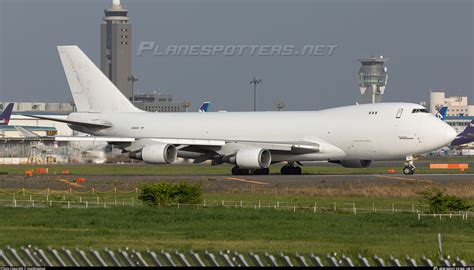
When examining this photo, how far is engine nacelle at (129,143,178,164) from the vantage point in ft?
223

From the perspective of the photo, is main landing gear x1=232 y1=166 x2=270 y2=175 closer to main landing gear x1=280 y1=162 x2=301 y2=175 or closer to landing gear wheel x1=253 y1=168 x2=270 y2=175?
landing gear wheel x1=253 y1=168 x2=270 y2=175

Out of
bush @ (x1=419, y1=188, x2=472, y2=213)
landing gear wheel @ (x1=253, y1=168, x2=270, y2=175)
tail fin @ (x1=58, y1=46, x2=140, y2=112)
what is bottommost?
bush @ (x1=419, y1=188, x2=472, y2=213)

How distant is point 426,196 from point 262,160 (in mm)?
24045

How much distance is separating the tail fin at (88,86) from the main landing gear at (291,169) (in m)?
13.9

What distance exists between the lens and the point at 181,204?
45219 millimetres

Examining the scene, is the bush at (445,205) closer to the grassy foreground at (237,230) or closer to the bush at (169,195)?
the grassy foreground at (237,230)

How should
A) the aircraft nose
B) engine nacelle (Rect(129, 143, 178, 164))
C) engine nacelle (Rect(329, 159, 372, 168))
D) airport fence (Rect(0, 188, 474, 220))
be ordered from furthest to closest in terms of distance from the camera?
engine nacelle (Rect(329, 159, 372, 168)) → engine nacelle (Rect(129, 143, 178, 164)) → the aircraft nose → airport fence (Rect(0, 188, 474, 220))

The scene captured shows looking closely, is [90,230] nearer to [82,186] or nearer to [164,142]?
[82,186]

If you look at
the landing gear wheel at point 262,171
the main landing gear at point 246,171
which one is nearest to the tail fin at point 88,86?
the main landing gear at point 246,171

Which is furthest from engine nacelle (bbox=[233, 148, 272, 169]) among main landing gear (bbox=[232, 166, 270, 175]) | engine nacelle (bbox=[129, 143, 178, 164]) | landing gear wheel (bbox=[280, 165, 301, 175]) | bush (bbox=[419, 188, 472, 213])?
bush (bbox=[419, 188, 472, 213])

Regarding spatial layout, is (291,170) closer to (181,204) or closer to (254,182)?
(254,182)

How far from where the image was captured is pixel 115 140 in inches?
2734

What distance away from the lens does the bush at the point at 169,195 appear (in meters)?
45.7

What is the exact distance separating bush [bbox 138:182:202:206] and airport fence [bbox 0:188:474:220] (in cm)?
52
